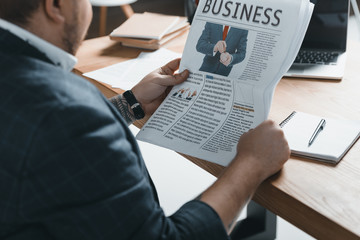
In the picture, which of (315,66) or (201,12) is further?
(315,66)

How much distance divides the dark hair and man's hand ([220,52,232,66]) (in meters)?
0.42

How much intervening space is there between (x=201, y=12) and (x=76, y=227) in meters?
0.59

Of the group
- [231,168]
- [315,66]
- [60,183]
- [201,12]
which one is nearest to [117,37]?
[201,12]

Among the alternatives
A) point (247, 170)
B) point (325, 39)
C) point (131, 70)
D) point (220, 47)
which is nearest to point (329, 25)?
point (325, 39)

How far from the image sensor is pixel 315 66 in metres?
1.16

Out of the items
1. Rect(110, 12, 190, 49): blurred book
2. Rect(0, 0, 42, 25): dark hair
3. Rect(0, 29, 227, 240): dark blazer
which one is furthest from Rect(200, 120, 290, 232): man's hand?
Rect(110, 12, 190, 49): blurred book

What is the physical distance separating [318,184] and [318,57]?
59 cm

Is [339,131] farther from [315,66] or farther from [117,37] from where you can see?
[117,37]

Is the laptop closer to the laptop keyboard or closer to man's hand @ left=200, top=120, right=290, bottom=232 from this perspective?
the laptop keyboard

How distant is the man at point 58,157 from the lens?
20.6 inches

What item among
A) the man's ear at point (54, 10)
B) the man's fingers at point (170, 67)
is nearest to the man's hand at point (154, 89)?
the man's fingers at point (170, 67)

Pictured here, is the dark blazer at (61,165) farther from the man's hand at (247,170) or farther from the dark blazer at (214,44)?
the dark blazer at (214,44)

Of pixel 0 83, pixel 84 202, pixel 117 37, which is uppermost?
pixel 0 83

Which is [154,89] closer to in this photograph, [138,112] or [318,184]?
[138,112]
